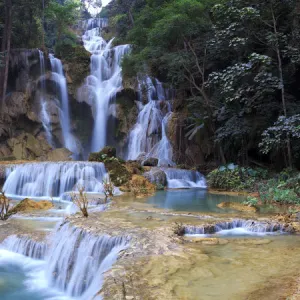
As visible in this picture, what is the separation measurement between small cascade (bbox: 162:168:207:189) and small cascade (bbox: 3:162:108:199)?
128 inches

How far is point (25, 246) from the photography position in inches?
309

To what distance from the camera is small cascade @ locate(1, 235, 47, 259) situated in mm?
7637

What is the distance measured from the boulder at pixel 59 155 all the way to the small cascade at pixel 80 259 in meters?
16.2

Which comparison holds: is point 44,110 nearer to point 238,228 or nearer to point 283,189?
point 283,189

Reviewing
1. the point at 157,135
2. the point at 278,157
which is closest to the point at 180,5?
the point at 157,135

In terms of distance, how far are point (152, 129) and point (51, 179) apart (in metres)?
9.05

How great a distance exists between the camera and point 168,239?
645cm

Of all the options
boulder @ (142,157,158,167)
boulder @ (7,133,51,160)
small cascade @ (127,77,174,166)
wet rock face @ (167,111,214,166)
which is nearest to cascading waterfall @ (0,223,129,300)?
boulder @ (142,157,158,167)

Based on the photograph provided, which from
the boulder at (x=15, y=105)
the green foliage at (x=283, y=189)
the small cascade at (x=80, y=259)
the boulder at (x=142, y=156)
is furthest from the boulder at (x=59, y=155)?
the small cascade at (x=80, y=259)

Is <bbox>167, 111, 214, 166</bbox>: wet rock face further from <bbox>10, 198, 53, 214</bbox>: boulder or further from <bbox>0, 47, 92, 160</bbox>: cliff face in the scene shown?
<bbox>10, 198, 53, 214</bbox>: boulder

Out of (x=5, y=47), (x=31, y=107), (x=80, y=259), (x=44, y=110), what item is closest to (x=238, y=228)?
(x=80, y=259)

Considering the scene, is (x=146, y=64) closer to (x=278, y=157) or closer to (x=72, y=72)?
(x=72, y=72)

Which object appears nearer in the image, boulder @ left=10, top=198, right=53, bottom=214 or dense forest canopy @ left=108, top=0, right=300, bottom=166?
boulder @ left=10, top=198, right=53, bottom=214

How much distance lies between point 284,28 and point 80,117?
15669mm
